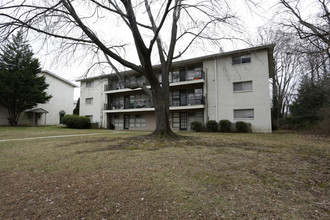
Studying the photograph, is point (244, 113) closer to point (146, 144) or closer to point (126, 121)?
point (146, 144)

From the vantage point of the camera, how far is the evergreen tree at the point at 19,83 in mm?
20062

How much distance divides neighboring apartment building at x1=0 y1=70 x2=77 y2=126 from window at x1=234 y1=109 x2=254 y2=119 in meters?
26.5

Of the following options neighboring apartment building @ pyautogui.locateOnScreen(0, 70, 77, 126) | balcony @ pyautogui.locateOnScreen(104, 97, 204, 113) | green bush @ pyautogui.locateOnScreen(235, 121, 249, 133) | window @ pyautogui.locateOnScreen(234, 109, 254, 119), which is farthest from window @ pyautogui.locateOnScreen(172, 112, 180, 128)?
neighboring apartment building @ pyautogui.locateOnScreen(0, 70, 77, 126)

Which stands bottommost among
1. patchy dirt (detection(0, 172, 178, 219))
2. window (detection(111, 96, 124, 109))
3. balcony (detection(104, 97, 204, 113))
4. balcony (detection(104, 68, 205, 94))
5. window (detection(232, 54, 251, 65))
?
patchy dirt (detection(0, 172, 178, 219))

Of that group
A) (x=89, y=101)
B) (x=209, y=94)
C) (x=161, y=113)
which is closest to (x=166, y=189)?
(x=161, y=113)

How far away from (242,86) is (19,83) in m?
25.1

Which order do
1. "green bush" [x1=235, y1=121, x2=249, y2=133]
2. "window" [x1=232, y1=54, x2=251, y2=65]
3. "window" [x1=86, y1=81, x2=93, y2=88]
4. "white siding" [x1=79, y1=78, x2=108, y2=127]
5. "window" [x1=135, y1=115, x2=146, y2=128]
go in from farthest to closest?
"window" [x1=86, y1=81, x2=93, y2=88], "white siding" [x1=79, y1=78, x2=108, y2=127], "window" [x1=135, y1=115, x2=146, y2=128], "window" [x1=232, y1=54, x2=251, y2=65], "green bush" [x1=235, y1=121, x2=249, y2=133]

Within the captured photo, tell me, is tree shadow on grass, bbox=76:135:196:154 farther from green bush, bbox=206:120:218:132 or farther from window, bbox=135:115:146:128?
window, bbox=135:115:146:128

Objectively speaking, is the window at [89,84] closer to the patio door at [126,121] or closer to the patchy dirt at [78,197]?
the patio door at [126,121]

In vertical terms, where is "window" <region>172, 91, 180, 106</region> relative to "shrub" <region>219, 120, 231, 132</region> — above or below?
above

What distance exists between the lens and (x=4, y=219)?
86.8 inches

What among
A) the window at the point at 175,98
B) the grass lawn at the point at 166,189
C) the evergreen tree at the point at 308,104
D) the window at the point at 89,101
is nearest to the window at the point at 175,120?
the window at the point at 175,98

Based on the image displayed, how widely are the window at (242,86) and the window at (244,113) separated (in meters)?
1.92

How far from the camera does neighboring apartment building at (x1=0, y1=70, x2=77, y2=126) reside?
81.4 feet
